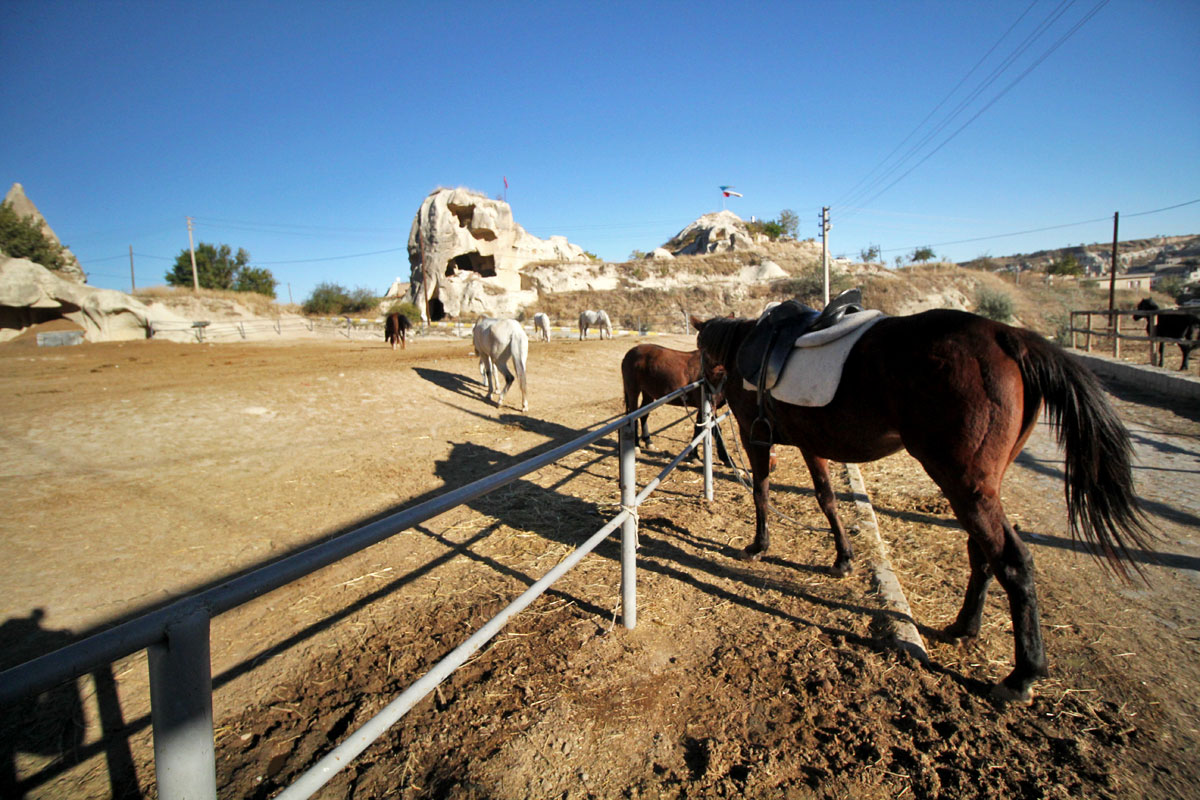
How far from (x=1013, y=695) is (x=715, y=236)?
2458 inches

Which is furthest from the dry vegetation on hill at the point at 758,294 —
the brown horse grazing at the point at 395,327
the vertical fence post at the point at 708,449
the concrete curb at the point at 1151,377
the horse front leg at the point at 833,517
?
the horse front leg at the point at 833,517

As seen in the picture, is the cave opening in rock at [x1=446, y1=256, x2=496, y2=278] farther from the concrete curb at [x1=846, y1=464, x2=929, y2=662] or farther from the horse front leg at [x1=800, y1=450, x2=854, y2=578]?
the horse front leg at [x1=800, y1=450, x2=854, y2=578]

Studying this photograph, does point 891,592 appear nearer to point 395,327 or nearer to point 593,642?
point 593,642

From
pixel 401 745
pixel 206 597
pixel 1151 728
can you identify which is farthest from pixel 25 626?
pixel 1151 728

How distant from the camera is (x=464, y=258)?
122 ft

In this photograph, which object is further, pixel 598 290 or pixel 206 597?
pixel 598 290

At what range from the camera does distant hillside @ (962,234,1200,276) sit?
2542 inches

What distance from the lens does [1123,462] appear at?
231 cm

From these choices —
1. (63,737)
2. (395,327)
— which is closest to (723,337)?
(63,737)

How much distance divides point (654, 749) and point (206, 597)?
1811 mm

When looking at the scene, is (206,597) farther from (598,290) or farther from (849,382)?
(598,290)

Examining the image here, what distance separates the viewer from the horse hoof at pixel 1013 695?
2.29m

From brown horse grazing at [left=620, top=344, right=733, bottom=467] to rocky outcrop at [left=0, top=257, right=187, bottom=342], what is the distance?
2246 centimetres

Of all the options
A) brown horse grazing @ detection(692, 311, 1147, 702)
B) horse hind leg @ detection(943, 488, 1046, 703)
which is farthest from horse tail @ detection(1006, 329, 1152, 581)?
horse hind leg @ detection(943, 488, 1046, 703)
